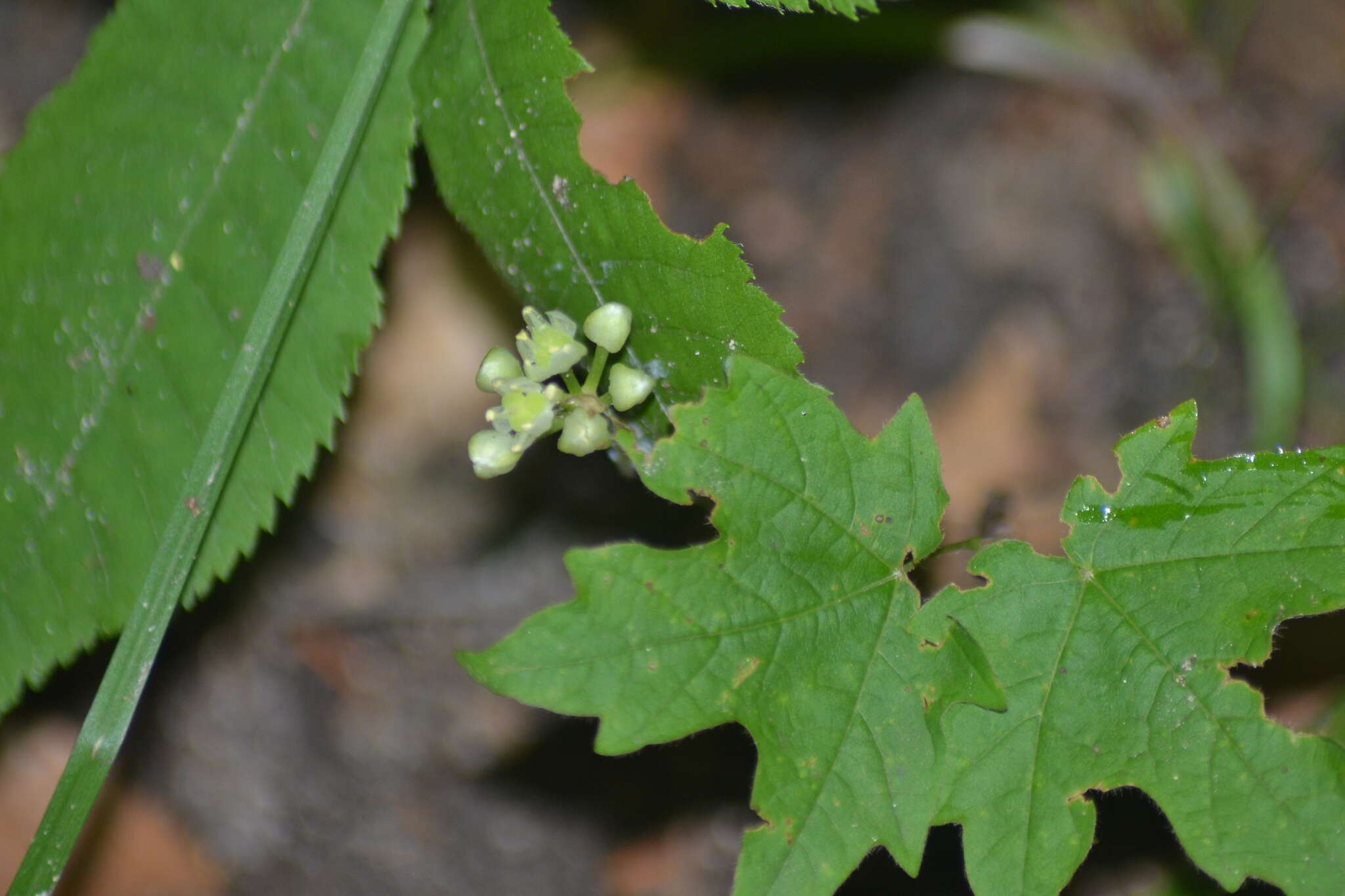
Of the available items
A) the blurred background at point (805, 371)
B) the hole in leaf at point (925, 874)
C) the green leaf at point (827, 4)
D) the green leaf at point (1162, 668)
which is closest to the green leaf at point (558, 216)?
the green leaf at point (827, 4)

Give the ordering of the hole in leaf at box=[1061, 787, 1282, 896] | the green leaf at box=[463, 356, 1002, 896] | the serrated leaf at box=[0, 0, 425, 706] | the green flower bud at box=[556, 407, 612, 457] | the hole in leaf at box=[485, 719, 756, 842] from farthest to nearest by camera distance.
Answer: the hole in leaf at box=[485, 719, 756, 842], the hole in leaf at box=[1061, 787, 1282, 896], the serrated leaf at box=[0, 0, 425, 706], the green flower bud at box=[556, 407, 612, 457], the green leaf at box=[463, 356, 1002, 896]

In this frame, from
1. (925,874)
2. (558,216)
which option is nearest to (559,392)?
(558,216)

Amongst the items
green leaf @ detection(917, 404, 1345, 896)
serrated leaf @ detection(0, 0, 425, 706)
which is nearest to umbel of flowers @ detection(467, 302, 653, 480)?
serrated leaf @ detection(0, 0, 425, 706)

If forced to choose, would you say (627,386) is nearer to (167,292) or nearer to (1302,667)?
(167,292)

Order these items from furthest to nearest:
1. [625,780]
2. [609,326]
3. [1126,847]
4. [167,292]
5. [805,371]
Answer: [805,371]
[625,780]
[1126,847]
[167,292]
[609,326]

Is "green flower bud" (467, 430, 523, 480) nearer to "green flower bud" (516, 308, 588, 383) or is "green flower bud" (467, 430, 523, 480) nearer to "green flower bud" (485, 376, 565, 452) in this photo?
"green flower bud" (485, 376, 565, 452)
